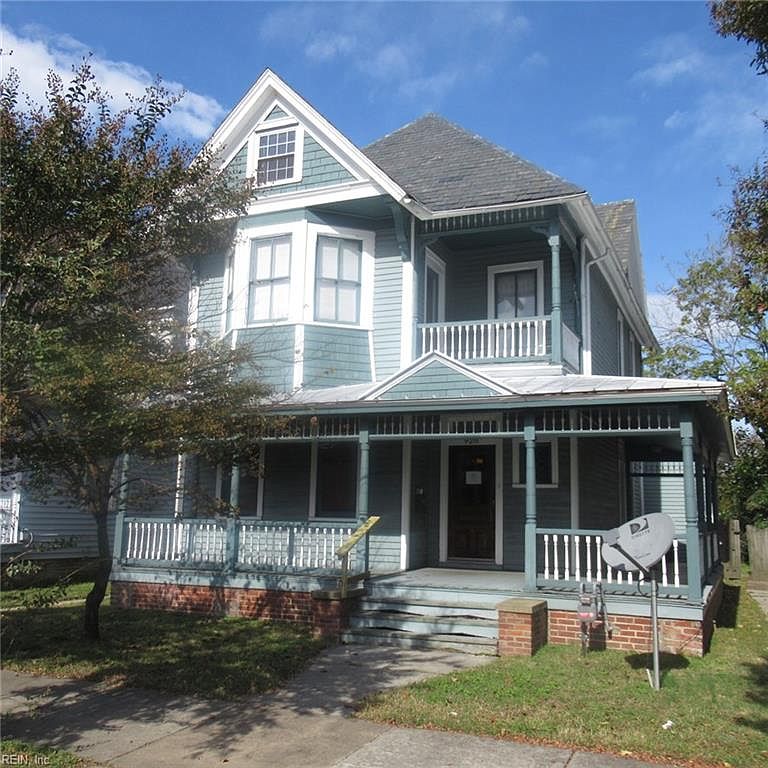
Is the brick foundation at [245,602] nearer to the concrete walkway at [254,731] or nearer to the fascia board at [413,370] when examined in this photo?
the concrete walkway at [254,731]

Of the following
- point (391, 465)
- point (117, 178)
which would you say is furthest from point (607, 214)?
point (117, 178)

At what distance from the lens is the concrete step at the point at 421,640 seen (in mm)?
9812

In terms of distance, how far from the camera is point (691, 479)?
983cm

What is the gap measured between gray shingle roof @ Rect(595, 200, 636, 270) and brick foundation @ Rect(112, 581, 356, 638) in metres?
12.2

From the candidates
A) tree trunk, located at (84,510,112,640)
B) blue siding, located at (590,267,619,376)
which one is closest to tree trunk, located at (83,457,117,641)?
tree trunk, located at (84,510,112,640)

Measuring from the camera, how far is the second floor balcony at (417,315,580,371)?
13492mm

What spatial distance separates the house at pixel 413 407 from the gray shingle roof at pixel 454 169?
76 mm

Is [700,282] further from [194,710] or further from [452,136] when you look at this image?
[194,710]

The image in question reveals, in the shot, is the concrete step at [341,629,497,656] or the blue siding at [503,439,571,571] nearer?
the concrete step at [341,629,497,656]

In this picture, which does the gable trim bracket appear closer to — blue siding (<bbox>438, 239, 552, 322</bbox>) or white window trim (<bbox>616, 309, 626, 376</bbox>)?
blue siding (<bbox>438, 239, 552, 322</bbox>)

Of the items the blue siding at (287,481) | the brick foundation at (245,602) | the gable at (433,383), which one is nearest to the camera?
the brick foundation at (245,602)

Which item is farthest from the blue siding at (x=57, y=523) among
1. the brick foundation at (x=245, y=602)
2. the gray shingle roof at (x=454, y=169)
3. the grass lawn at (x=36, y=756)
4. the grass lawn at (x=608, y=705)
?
the grass lawn at (x=608, y=705)

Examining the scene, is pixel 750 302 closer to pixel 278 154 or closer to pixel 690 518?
pixel 690 518

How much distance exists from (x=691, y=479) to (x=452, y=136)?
10.7 metres
